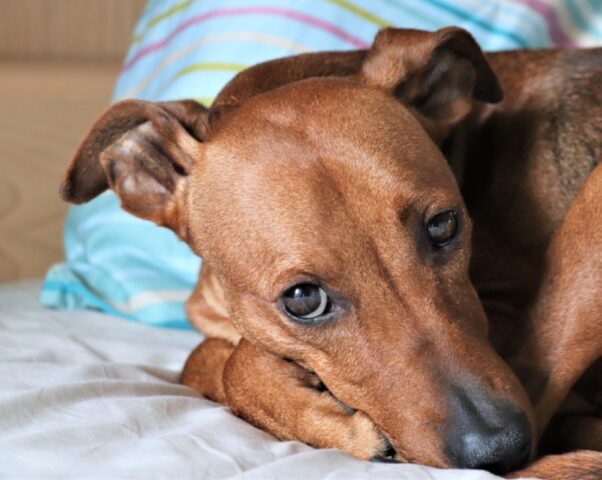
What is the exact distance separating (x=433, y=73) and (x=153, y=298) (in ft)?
4.65

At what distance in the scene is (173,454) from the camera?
205cm

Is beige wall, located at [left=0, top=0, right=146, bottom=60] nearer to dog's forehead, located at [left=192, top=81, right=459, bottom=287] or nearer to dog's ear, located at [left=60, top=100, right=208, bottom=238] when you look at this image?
dog's ear, located at [left=60, top=100, right=208, bottom=238]

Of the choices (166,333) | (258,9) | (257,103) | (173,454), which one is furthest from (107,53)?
(173,454)

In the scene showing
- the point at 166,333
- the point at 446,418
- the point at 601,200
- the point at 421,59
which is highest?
the point at 421,59

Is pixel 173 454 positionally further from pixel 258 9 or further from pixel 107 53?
pixel 107 53

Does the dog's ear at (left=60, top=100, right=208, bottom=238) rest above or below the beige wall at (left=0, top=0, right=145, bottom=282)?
above

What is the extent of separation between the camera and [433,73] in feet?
9.15

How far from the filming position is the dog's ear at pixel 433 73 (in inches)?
106

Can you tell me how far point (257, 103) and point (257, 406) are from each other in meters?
0.77

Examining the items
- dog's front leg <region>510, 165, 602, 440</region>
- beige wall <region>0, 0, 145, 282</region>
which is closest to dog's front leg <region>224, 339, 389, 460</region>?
dog's front leg <region>510, 165, 602, 440</region>

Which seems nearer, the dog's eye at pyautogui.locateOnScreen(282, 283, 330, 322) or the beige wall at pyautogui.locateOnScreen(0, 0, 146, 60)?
the dog's eye at pyautogui.locateOnScreen(282, 283, 330, 322)

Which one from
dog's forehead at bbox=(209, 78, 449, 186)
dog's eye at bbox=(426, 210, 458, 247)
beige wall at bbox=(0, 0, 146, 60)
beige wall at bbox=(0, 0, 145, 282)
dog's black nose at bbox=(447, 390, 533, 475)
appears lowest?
beige wall at bbox=(0, 0, 145, 282)

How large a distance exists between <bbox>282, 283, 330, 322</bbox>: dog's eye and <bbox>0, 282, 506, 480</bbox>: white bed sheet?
0.96 feet

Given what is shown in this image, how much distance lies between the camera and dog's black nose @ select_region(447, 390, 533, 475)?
1976 millimetres
